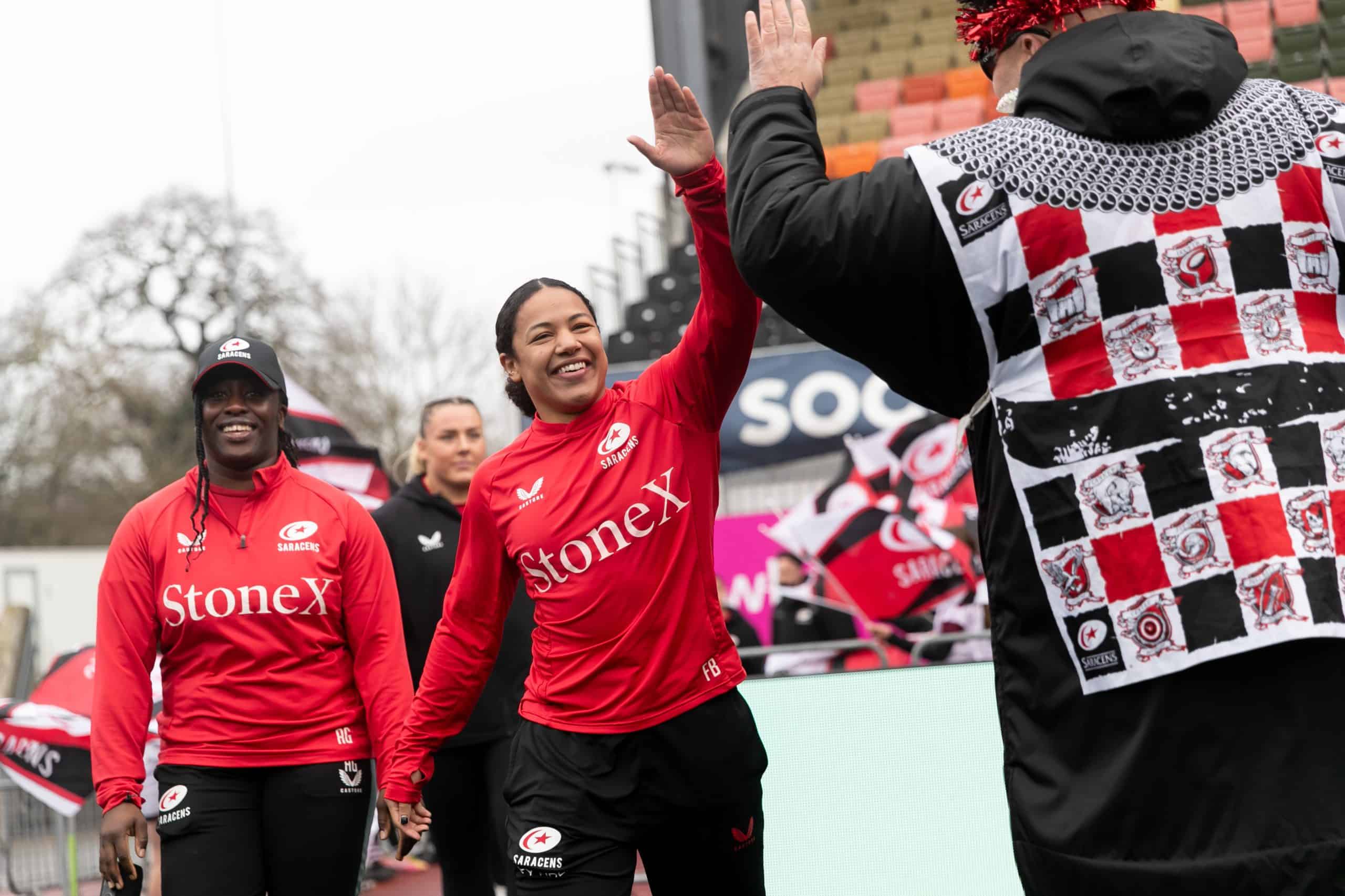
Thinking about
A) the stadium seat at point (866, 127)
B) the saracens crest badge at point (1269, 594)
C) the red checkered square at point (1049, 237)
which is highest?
the stadium seat at point (866, 127)

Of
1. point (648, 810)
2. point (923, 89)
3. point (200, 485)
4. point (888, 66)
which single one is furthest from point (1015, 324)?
point (888, 66)

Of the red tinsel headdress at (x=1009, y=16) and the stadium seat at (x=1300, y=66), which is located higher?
the stadium seat at (x=1300, y=66)

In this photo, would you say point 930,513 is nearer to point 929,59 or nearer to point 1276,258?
point 1276,258

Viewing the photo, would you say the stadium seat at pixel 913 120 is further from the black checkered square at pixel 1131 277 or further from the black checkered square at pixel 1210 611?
the black checkered square at pixel 1210 611

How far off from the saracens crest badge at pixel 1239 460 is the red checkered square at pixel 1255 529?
0.07 ft

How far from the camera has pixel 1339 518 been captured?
187 centimetres

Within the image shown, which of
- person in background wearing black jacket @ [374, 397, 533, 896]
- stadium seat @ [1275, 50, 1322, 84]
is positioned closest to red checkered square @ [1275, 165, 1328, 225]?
person in background wearing black jacket @ [374, 397, 533, 896]

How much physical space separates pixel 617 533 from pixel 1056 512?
145cm

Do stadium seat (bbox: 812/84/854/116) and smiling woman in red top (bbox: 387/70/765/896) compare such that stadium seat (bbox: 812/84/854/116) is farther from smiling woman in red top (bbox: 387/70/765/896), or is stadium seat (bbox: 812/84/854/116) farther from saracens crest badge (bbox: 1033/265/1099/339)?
saracens crest badge (bbox: 1033/265/1099/339)

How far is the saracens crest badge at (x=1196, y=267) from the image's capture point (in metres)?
1.89

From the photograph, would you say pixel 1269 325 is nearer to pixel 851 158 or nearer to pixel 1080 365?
pixel 1080 365

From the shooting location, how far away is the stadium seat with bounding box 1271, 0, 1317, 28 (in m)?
16.6

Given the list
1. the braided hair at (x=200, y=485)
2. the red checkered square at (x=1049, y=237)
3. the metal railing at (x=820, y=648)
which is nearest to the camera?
the red checkered square at (x=1049, y=237)

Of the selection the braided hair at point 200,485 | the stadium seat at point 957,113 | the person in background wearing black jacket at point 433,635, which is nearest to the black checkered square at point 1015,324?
the braided hair at point 200,485
